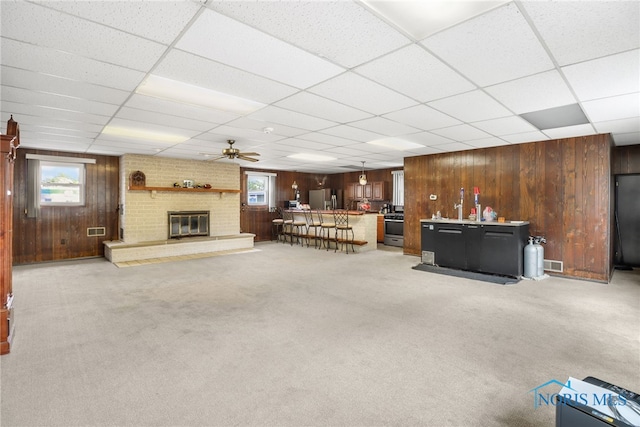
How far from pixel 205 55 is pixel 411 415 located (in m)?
2.98

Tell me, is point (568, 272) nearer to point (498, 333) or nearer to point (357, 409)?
point (498, 333)

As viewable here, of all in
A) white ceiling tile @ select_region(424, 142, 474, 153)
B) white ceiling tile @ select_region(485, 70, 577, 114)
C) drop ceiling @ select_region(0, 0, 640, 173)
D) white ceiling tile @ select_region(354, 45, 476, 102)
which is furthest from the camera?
white ceiling tile @ select_region(424, 142, 474, 153)

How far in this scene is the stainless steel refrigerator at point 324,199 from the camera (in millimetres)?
11562

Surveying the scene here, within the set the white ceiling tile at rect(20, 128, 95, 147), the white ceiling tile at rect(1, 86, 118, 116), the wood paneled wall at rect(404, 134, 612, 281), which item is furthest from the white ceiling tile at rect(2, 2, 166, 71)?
the wood paneled wall at rect(404, 134, 612, 281)

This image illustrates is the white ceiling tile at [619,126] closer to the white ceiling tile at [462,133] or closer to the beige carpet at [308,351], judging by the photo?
the white ceiling tile at [462,133]

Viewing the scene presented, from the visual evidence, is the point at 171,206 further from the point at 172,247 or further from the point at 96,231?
the point at 96,231

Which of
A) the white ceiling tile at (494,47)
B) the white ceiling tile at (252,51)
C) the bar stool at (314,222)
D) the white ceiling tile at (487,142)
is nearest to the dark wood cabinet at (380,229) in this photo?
the bar stool at (314,222)

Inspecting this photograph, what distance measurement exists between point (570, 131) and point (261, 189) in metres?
8.43

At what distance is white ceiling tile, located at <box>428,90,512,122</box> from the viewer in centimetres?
348

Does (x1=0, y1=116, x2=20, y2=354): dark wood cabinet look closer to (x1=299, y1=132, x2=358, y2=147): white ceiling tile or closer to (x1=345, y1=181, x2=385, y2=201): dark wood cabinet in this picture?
(x1=299, y1=132, x2=358, y2=147): white ceiling tile

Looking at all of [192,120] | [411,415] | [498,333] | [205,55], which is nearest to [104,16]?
[205,55]

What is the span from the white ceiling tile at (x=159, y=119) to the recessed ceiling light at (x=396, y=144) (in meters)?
3.12

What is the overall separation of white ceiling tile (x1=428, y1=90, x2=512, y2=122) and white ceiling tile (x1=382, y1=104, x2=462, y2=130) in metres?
0.11

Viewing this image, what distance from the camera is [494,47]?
2.38 metres
